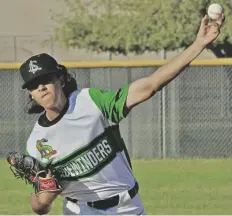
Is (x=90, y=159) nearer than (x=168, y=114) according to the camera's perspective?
Yes

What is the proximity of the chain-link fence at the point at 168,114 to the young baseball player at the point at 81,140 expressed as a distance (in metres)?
9.75

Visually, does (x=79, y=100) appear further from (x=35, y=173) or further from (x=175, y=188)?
(x=175, y=188)

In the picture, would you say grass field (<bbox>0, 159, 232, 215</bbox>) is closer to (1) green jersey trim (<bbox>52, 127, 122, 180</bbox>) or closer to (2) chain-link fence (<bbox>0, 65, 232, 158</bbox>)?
(2) chain-link fence (<bbox>0, 65, 232, 158</bbox>)

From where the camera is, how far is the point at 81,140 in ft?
15.1

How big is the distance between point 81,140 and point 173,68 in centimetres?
72

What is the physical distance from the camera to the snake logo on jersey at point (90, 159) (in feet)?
15.1

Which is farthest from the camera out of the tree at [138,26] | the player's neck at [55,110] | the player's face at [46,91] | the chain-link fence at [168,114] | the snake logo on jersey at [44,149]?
the tree at [138,26]

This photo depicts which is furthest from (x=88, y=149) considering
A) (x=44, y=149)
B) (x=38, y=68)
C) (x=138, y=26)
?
(x=138, y=26)

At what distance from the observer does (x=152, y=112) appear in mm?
14766

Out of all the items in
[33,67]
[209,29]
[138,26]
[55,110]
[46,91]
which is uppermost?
Result: [209,29]

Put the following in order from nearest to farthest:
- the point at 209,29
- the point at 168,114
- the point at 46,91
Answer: the point at 209,29 → the point at 46,91 → the point at 168,114

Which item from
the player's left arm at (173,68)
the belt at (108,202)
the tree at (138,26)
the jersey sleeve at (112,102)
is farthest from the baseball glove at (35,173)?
the tree at (138,26)

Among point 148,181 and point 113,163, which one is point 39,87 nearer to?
point 113,163

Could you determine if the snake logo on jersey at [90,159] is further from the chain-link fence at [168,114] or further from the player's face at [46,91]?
the chain-link fence at [168,114]
